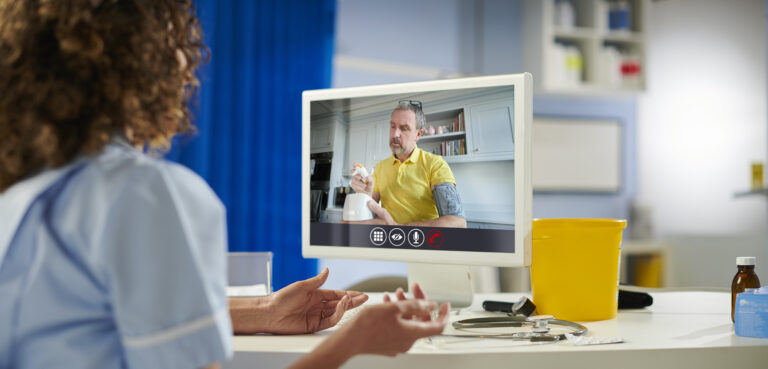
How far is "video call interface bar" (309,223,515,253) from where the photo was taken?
1225 mm

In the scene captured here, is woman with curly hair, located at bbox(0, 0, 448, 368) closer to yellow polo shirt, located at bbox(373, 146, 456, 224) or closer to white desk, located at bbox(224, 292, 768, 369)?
white desk, located at bbox(224, 292, 768, 369)

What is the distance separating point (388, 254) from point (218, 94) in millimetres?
2037

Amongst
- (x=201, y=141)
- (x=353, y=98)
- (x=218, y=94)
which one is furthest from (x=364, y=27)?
(x=353, y=98)

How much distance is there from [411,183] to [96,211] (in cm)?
73

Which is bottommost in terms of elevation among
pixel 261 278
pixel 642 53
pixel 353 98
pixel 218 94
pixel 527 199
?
pixel 261 278

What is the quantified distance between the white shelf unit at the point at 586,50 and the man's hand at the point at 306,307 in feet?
9.17

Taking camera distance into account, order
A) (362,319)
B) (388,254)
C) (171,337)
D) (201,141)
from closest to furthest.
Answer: (171,337) → (362,319) → (388,254) → (201,141)

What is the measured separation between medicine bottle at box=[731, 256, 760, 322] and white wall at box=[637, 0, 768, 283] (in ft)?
7.95

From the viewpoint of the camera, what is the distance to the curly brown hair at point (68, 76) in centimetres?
69

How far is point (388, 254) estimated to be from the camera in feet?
4.30

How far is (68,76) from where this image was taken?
703mm

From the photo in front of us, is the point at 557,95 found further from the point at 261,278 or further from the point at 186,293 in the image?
the point at 186,293

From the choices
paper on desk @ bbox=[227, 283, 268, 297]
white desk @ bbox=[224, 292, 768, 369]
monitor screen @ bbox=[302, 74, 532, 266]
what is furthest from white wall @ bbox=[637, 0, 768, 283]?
paper on desk @ bbox=[227, 283, 268, 297]

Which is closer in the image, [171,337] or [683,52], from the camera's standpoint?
[171,337]
